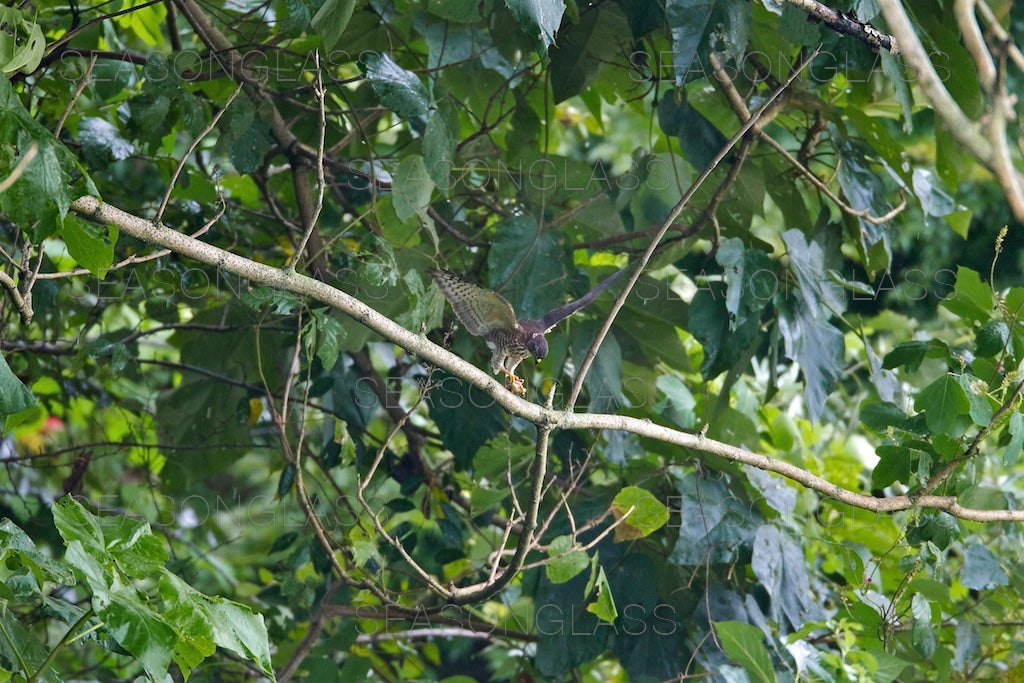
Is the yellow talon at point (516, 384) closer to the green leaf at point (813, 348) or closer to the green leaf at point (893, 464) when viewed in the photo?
the green leaf at point (813, 348)

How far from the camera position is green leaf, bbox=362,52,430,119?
1806 millimetres

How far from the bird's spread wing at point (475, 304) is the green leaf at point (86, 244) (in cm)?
57

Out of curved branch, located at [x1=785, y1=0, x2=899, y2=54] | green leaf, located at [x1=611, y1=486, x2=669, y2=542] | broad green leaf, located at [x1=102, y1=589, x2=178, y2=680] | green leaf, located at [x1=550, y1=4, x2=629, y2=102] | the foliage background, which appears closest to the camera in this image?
broad green leaf, located at [x1=102, y1=589, x2=178, y2=680]

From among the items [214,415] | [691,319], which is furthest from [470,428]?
[214,415]

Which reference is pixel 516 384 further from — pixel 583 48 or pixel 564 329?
pixel 583 48

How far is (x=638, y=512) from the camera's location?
1.95 meters

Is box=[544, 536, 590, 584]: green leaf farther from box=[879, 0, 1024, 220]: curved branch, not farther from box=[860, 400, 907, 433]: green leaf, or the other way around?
box=[879, 0, 1024, 220]: curved branch

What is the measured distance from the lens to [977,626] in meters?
2.24

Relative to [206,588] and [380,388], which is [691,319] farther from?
[206,588]

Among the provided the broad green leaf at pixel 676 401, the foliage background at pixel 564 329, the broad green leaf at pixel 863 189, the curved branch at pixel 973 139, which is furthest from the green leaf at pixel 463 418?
the curved branch at pixel 973 139

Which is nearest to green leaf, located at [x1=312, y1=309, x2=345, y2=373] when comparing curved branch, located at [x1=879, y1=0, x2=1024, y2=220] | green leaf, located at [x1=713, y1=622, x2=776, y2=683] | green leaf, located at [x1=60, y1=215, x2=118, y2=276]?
green leaf, located at [x1=60, y1=215, x2=118, y2=276]

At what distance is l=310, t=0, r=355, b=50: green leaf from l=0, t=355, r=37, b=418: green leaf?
2.54ft

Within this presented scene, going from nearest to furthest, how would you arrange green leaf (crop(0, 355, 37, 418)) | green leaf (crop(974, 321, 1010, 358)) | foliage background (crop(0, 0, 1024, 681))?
green leaf (crop(0, 355, 37, 418))
green leaf (crop(974, 321, 1010, 358))
foliage background (crop(0, 0, 1024, 681))

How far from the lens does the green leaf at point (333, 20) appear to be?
1.70 meters
